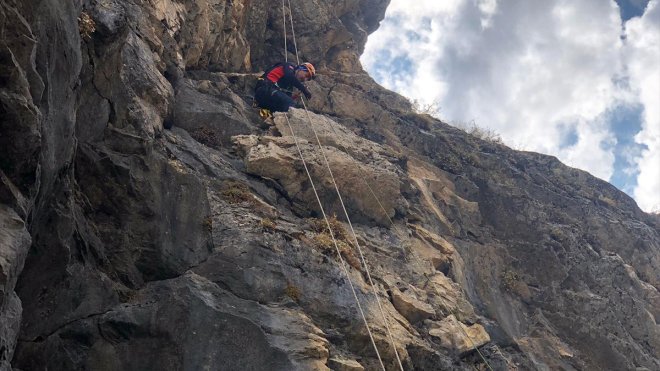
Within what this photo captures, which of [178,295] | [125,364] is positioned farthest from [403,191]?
[125,364]

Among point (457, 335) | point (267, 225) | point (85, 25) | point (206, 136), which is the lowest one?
point (457, 335)

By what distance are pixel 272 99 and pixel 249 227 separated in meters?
6.97

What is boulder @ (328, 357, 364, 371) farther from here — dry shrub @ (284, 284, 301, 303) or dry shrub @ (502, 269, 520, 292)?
dry shrub @ (502, 269, 520, 292)

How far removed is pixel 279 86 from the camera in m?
16.8

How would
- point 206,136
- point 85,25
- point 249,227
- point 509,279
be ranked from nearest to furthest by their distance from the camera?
point 85,25 < point 249,227 < point 206,136 < point 509,279

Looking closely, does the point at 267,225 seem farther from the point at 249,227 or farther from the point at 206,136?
the point at 206,136

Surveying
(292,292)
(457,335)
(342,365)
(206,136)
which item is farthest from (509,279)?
(206,136)

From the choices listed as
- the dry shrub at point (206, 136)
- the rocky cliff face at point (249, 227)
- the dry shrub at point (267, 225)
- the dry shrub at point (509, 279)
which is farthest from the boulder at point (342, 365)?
the dry shrub at point (509, 279)

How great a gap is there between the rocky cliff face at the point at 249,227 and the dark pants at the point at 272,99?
2.50 feet

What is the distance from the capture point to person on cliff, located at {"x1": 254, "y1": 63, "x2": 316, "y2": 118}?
51.9 feet

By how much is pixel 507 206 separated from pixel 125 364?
580 inches

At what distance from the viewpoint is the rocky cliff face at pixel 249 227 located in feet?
20.3

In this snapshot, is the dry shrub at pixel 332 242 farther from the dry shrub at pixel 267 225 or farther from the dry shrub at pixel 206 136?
the dry shrub at pixel 206 136

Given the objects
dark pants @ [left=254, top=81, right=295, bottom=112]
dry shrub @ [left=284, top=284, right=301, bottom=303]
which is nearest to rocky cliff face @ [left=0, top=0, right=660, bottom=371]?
dry shrub @ [left=284, top=284, right=301, bottom=303]
